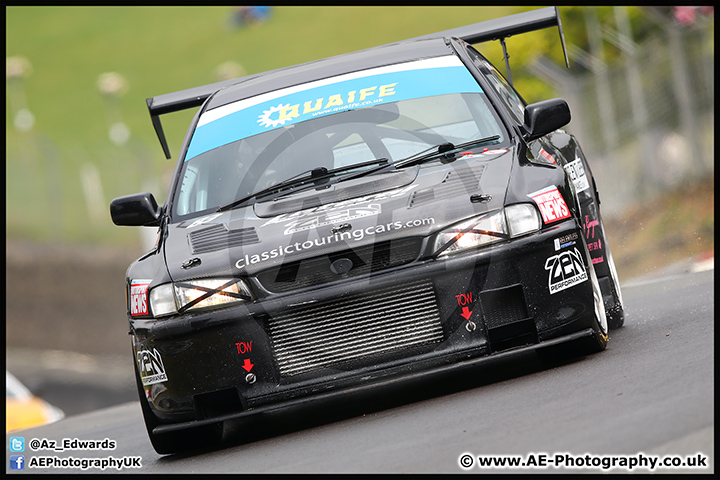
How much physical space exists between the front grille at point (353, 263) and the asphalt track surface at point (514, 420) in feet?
2.45

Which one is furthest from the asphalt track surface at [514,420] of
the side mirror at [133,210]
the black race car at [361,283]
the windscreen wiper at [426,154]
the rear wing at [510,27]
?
the rear wing at [510,27]

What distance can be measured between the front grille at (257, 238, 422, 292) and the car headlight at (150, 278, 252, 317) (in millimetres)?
139

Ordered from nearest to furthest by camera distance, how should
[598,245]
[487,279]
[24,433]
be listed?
[487,279] → [598,245] → [24,433]

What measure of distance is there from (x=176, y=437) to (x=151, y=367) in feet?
1.49

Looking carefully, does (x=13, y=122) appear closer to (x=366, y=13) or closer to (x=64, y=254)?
(x=366, y=13)

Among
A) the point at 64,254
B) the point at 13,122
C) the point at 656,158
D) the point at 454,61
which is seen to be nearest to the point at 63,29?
the point at 13,122

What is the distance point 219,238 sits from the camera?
5531 millimetres

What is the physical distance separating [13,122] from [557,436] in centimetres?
7025

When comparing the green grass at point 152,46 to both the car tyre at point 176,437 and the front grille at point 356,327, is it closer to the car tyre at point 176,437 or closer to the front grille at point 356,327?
the car tyre at point 176,437

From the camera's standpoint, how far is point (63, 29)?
291ft

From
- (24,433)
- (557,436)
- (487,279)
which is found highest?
(487,279)

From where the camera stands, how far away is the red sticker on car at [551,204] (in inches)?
206

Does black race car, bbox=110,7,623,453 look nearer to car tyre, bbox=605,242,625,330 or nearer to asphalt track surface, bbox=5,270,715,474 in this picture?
asphalt track surface, bbox=5,270,715,474

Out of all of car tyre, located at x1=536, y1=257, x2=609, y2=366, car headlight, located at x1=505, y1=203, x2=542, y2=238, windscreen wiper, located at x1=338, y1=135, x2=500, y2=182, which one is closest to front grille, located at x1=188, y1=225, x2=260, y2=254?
windscreen wiper, located at x1=338, y1=135, x2=500, y2=182
